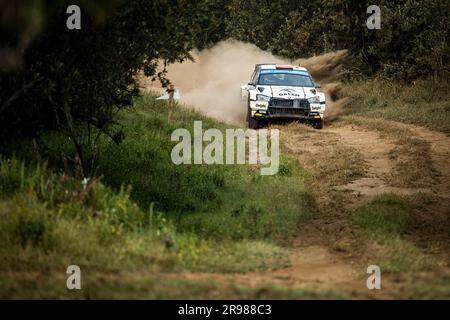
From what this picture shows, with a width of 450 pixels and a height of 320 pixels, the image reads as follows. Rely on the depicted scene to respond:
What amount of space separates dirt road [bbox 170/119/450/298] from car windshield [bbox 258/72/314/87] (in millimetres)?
1460

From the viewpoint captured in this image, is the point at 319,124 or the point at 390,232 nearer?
the point at 390,232

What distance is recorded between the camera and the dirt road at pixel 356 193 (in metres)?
6.74

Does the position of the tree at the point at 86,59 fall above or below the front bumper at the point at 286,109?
below

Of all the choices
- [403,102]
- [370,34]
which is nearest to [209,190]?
[403,102]

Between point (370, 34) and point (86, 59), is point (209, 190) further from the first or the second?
point (370, 34)

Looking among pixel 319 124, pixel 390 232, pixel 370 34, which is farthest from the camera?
pixel 370 34

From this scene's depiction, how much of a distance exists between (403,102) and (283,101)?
646 centimetres

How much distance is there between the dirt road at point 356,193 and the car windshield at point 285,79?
146 centimetres

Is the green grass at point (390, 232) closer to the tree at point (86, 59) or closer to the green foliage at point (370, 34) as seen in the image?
the tree at point (86, 59)

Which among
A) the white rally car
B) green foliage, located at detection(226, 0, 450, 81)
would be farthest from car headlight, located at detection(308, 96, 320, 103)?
green foliage, located at detection(226, 0, 450, 81)

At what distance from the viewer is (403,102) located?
22156mm

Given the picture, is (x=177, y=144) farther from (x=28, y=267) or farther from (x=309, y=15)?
(x=309, y=15)

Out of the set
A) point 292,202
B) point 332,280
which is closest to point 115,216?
point 332,280

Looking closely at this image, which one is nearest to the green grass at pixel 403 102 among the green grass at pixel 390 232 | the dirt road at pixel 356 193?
the dirt road at pixel 356 193
